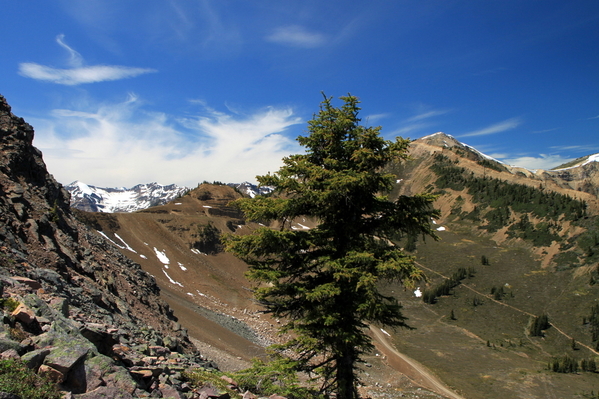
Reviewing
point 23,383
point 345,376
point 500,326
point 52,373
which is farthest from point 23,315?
point 500,326

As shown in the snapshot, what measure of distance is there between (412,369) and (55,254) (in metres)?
26.0

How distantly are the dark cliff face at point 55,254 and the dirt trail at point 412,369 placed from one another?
17.3 metres

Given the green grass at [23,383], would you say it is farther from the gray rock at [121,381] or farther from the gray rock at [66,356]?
the gray rock at [121,381]

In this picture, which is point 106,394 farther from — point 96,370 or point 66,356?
point 66,356

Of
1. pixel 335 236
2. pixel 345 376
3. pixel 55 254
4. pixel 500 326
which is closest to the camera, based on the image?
pixel 345 376

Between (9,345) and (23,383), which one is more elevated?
(9,345)

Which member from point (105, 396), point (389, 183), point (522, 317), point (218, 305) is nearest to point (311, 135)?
point (389, 183)

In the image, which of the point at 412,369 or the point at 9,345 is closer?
the point at 9,345

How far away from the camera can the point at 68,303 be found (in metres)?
9.68

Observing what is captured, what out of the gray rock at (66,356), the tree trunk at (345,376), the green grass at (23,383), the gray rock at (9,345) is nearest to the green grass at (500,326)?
the tree trunk at (345,376)

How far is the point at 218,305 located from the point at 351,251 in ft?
101

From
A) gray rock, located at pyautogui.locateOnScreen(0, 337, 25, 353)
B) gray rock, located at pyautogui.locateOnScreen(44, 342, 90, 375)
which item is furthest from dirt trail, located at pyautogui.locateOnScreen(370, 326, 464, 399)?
gray rock, located at pyautogui.locateOnScreen(0, 337, 25, 353)

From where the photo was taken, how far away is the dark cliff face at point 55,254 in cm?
1113

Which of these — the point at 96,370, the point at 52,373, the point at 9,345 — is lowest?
the point at 96,370
